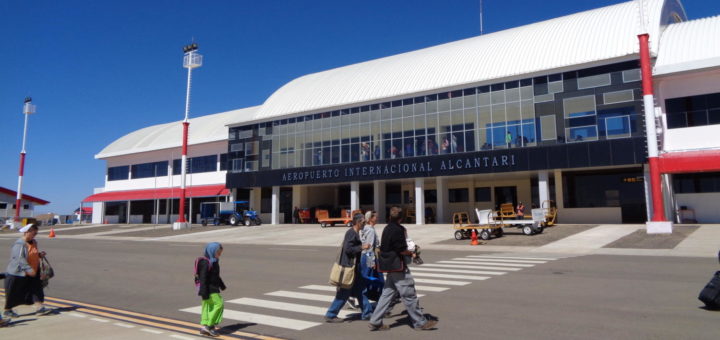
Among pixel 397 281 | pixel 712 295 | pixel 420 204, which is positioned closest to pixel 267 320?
pixel 397 281

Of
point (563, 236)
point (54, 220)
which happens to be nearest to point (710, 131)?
point (563, 236)

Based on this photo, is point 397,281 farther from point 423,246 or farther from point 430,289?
point 423,246

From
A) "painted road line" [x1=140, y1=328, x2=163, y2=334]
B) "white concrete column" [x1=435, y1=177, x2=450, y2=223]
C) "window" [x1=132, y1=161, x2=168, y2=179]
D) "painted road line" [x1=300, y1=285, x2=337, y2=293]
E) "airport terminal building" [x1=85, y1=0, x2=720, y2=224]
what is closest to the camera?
"painted road line" [x1=140, y1=328, x2=163, y2=334]

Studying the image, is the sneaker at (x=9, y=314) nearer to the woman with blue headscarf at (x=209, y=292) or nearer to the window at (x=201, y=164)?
the woman with blue headscarf at (x=209, y=292)

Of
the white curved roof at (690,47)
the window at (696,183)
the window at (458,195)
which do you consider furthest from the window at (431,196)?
the white curved roof at (690,47)

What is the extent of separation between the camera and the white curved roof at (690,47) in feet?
92.2

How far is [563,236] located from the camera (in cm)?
2541

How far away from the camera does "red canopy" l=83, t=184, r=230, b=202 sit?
5224 centimetres

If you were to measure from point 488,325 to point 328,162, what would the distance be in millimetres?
36531

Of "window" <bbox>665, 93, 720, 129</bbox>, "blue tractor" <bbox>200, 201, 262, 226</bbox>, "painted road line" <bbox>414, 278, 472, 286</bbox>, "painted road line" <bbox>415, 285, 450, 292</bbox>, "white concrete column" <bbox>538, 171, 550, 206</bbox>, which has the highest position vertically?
"window" <bbox>665, 93, 720, 129</bbox>

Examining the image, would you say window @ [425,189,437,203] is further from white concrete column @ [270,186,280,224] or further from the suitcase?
the suitcase

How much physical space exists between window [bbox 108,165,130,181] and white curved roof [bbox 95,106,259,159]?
6.20 feet

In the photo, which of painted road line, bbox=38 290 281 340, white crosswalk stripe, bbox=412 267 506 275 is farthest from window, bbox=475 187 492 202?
painted road line, bbox=38 290 281 340

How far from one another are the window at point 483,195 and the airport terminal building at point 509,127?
14cm
